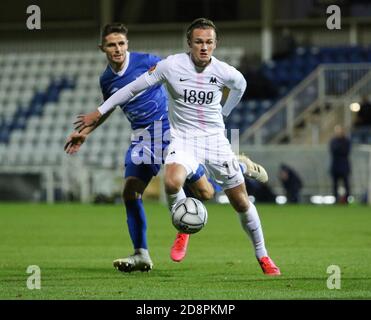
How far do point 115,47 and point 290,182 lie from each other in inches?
566

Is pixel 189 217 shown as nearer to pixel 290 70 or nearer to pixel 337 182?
pixel 337 182

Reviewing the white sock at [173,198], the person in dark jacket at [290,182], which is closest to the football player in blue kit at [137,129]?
the white sock at [173,198]

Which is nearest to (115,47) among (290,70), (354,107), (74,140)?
(74,140)

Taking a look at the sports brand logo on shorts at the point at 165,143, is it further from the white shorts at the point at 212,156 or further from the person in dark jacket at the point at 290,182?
the person in dark jacket at the point at 290,182

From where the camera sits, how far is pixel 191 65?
9.79 meters

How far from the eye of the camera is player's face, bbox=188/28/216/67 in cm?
959

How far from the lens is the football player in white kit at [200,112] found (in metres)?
9.69

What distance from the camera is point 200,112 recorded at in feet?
32.2

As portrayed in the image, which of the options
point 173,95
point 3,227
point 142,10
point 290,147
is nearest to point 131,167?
point 173,95

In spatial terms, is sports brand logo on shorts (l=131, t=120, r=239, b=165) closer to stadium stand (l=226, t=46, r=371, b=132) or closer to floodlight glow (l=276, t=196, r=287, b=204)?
floodlight glow (l=276, t=196, r=287, b=204)

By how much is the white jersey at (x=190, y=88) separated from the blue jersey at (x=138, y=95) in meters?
0.92

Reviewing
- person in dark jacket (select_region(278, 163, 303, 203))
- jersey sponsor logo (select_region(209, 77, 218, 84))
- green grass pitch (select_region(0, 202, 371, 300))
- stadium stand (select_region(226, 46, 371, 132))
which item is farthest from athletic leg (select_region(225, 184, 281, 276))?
stadium stand (select_region(226, 46, 371, 132))

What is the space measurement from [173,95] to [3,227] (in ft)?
26.7
